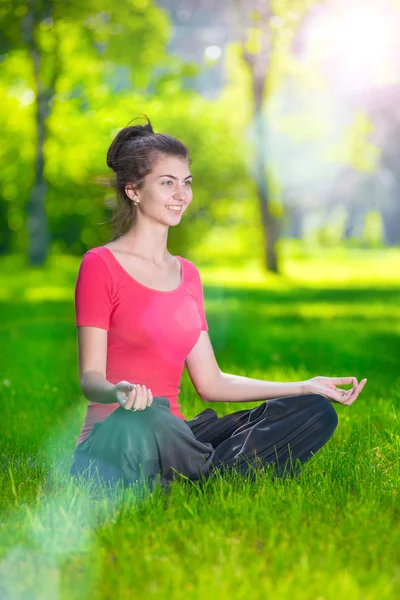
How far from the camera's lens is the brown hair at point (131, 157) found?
409 cm

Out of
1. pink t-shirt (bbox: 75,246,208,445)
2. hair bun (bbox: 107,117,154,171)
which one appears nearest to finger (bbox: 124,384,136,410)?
pink t-shirt (bbox: 75,246,208,445)

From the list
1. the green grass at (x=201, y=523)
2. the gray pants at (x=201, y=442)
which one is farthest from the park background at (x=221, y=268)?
the gray pants at (x=201, y=442)

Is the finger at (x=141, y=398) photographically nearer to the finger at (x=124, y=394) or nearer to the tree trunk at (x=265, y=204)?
the finger at (x=124, y=394)

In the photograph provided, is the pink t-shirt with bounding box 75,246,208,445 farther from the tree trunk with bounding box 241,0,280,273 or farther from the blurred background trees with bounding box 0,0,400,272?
the tree trunk with bounding box 241,0,280,273

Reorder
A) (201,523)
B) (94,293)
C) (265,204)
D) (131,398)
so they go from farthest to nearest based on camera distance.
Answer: (265,204)
(94,293)
(201,523)
(131,398)

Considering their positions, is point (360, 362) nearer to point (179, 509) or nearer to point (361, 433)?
point (361, 433)

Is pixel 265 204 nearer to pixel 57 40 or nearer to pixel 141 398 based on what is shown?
pixel 57 40

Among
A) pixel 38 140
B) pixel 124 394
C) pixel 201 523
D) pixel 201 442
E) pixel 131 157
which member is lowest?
pixel 201 523

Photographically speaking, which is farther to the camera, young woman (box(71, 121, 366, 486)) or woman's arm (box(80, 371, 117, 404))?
young woman (box(71, 121, 366, 486))

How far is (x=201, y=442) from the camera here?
4.12 m

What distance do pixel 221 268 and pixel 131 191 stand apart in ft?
75.7

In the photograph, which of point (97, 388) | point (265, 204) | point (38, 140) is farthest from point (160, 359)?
point (38, 140)

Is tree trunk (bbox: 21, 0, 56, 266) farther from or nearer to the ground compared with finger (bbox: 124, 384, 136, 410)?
farther from the ground

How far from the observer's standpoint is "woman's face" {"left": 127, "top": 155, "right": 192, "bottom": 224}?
4062 millimetres
